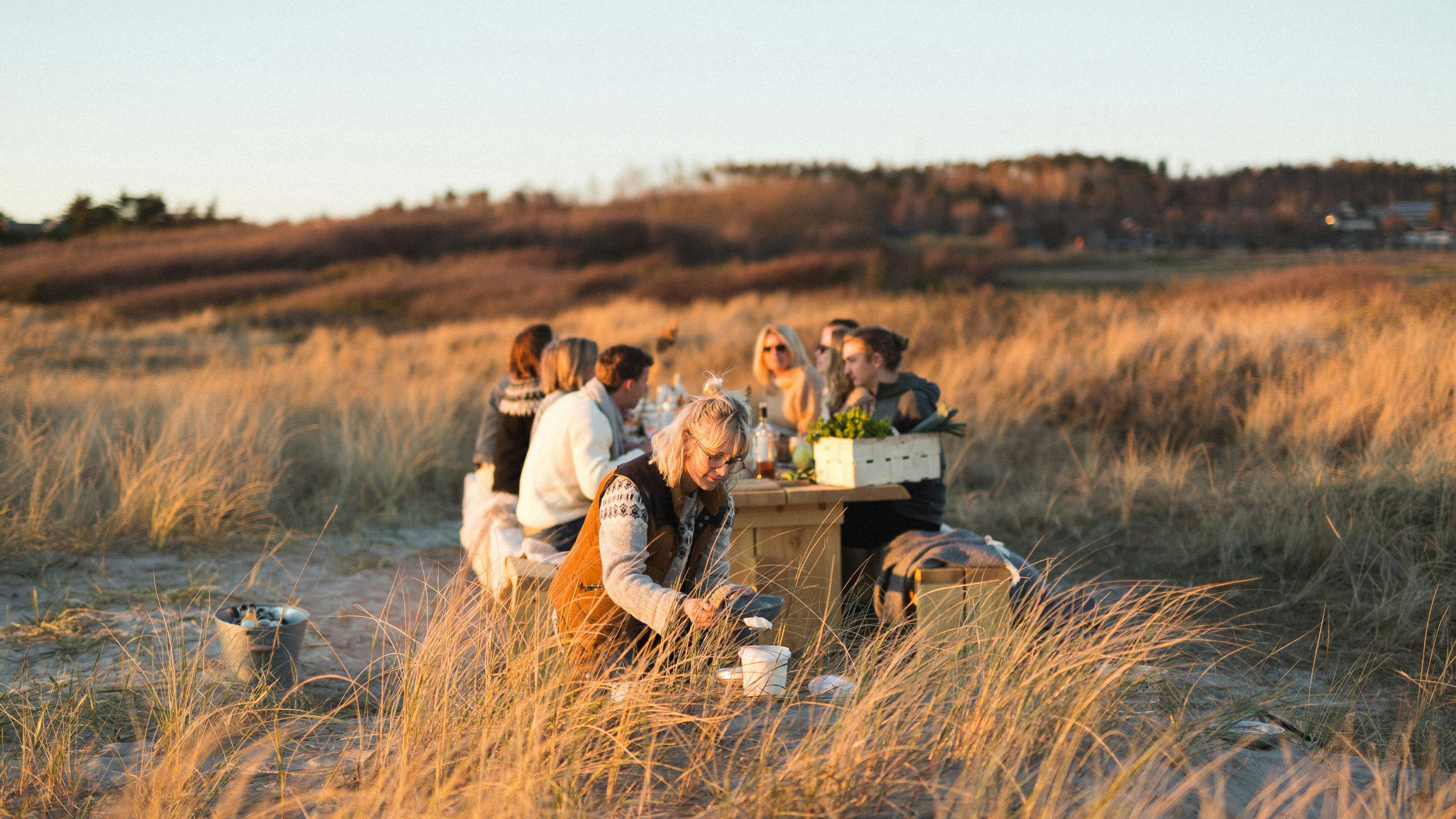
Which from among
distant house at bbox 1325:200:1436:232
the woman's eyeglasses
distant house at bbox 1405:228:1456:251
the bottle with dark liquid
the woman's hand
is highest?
distant house at bbox 1325:200:1436:232

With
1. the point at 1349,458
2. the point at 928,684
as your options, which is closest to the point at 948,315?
the point at 1349,458

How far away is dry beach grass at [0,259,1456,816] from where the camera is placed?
2787 millimetres

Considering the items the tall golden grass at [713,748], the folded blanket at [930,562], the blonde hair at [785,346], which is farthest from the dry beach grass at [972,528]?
the blonde hair at [785,346]

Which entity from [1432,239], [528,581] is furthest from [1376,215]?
[528,581]

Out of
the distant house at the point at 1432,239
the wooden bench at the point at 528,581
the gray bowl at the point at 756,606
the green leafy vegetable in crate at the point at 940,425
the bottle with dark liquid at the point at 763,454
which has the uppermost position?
the distant house at the point at 1432,239

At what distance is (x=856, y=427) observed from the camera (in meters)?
4.58

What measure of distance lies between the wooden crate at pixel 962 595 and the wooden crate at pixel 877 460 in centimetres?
42

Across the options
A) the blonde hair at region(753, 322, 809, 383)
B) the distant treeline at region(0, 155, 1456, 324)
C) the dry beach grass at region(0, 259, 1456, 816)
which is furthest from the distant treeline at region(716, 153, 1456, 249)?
the blonde hair at region(753, 322, 809, 383)

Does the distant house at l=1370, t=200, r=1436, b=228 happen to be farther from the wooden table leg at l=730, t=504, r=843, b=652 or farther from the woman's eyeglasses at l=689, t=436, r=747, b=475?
the woman's eyeglasses at l=689, t=436, r=747, b=475

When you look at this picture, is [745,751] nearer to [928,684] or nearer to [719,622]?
[719,622]

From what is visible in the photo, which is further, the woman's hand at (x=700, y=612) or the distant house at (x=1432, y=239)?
the distant house at (x=1432, y=239)

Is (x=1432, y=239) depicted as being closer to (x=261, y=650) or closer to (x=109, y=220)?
(x=261, y=650)

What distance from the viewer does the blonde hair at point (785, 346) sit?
6.74 metres

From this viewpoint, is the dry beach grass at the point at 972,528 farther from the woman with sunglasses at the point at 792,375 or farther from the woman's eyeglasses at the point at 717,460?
the woman with sunglasses at the point at 792,375
